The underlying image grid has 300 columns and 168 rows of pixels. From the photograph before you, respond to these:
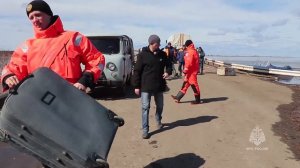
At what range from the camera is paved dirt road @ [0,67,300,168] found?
6887mm

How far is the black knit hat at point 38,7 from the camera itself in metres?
3.77

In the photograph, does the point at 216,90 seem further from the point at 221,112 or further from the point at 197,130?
the point at 197,130

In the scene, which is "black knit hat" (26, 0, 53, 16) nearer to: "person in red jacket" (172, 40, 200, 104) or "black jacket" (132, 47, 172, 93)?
"black jacket" (132, 47, 172, 93)

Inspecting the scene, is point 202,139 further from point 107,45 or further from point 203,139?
point 107,45

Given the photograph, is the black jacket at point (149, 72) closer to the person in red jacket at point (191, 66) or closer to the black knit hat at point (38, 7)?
the person in red jacket at point (191, 66)

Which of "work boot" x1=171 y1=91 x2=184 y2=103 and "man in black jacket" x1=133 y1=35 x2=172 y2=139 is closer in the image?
"man in black jacket" x1=133 y1=35 x2=172 y2=139

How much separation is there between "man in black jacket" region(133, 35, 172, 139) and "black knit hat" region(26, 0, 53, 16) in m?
4.50

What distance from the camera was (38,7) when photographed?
3764mm

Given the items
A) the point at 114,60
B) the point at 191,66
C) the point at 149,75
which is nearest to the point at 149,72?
the point at 149,75

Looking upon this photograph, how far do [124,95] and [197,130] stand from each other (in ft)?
18.2

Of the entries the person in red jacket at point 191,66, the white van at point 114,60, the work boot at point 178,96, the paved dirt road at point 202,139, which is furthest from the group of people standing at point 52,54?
the white van at point 114,60

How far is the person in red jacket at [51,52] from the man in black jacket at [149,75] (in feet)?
14.5

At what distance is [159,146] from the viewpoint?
25.3 ft

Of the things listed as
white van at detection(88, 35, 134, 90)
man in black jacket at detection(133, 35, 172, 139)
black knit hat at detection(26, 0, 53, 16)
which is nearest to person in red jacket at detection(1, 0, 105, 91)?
black knit hat at detection(26, 0, 53, 16)
